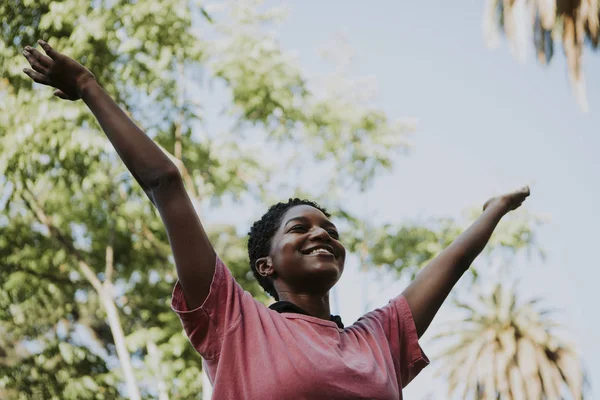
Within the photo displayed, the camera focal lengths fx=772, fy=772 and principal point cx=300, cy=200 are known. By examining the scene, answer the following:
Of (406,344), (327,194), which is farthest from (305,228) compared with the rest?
(327,194)

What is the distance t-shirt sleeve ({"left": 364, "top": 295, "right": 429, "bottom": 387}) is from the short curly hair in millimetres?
345

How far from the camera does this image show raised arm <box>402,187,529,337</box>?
2.39 m

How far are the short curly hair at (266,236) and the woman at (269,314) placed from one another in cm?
8

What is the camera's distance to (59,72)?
2.06m

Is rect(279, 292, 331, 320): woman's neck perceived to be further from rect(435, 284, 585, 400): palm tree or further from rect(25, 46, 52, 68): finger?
rect(435, 284, 585, 400): palm tree

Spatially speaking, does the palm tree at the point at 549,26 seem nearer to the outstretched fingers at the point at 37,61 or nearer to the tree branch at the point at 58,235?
the tree branch at the point at 58,235

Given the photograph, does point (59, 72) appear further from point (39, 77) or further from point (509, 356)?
point (509, 356)

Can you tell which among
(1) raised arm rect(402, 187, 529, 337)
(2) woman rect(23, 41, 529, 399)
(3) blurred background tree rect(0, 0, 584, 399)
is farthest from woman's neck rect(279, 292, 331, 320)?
(3) blurred background tree rect(0, 0, 584, 399)

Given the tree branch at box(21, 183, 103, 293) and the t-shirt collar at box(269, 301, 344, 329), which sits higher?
the tree branch at box(21, 183, 103, 293)

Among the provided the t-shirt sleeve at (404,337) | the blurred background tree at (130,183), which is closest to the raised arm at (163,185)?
the t-shirt sleeve at (404,337)

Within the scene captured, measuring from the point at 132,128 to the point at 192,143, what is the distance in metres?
7.70

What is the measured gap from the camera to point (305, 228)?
236 centimetres

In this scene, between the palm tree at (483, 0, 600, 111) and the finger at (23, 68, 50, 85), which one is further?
the palm tree at (483, 0, 600, 111)

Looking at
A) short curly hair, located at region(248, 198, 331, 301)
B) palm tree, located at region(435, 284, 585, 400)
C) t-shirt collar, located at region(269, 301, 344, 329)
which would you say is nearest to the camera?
t-shirt collar, located at region(269, 301, 344, 329)
